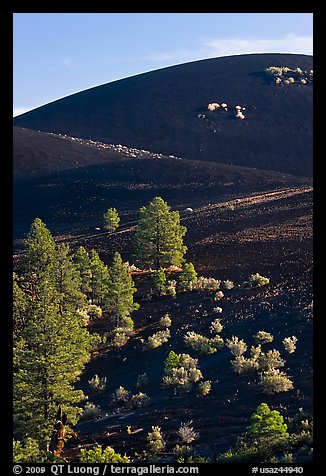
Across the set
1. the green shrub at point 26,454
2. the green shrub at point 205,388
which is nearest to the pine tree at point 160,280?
the green shrub at point 205,388

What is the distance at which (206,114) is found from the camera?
378 ft

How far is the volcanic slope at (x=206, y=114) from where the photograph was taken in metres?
100

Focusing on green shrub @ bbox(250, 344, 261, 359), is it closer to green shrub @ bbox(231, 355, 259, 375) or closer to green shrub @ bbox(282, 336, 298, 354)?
green shrub @ bbox(231, 355, 259, 375)

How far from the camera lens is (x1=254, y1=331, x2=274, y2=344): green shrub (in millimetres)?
21172

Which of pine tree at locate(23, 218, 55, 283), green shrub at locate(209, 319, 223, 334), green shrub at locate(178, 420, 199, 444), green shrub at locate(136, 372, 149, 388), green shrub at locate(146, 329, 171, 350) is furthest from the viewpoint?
pine tree at locate(23, 218, 55, 283)

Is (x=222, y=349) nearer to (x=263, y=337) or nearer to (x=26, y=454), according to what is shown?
(x=263, y=337)

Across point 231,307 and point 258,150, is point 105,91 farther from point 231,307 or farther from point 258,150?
point 231,307

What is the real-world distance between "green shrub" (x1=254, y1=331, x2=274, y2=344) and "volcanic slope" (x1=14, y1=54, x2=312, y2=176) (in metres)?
70.0

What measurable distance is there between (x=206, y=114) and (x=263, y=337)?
99889 millimetres

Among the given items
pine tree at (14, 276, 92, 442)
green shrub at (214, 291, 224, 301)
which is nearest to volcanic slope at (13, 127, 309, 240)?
green shrub at (214, 291, 224, 301)

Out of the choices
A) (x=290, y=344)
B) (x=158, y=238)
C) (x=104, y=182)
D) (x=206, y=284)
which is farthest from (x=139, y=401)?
(x=104, y=182)

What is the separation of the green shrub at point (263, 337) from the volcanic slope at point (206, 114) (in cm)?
6996

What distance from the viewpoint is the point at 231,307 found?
27516 millimetres
